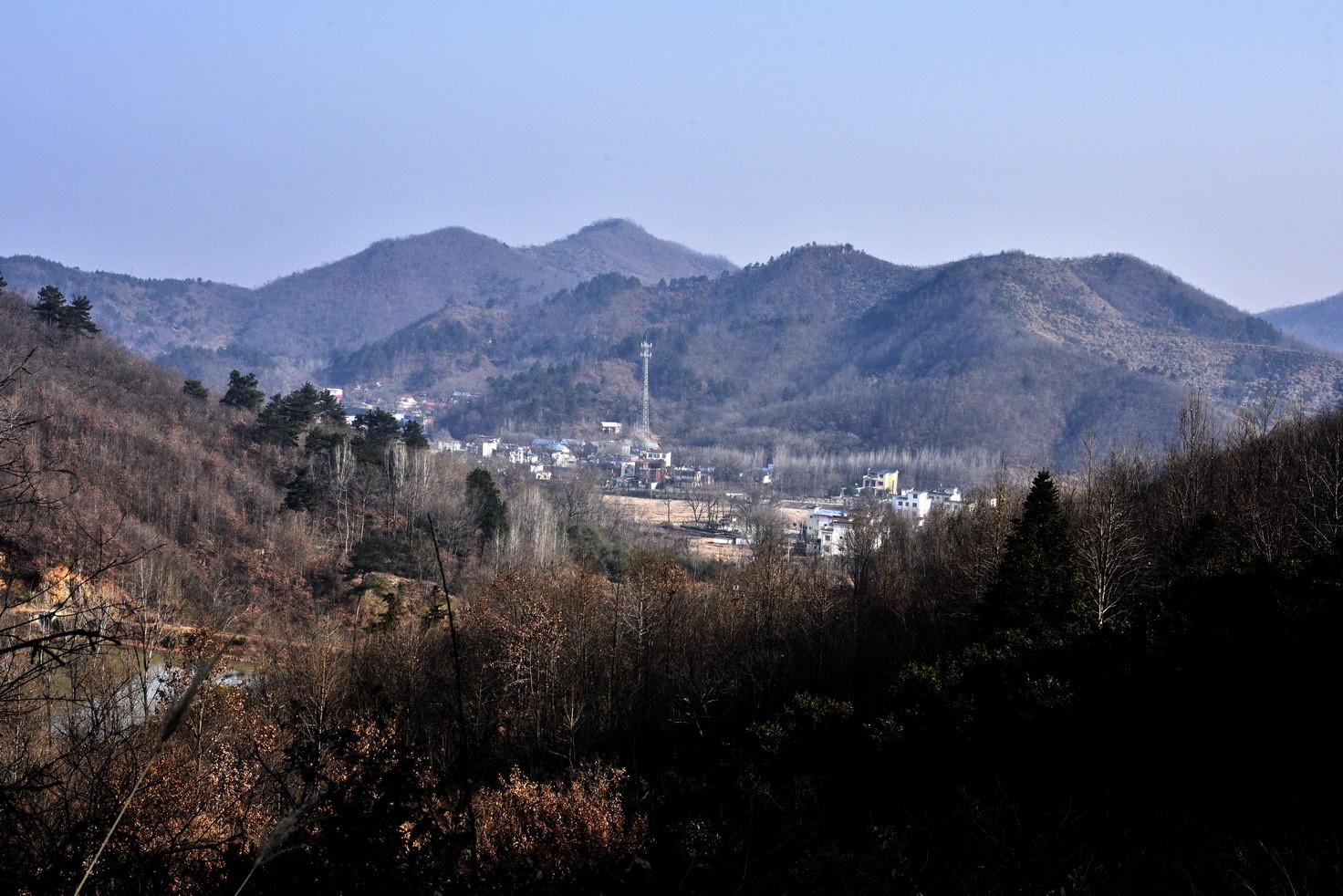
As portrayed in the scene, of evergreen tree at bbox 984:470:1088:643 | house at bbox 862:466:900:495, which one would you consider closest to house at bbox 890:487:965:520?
house at bbox 862:466:900:495

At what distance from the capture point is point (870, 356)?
13025 cm

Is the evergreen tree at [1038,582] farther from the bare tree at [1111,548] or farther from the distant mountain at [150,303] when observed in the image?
the distant mountain at [150,303]

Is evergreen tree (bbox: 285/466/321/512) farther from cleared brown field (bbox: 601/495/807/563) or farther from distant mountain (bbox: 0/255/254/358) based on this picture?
distant mountain (bbox: 0/255/254/358)

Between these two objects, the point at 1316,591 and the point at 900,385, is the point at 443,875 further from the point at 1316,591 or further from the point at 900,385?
the point at 900,385

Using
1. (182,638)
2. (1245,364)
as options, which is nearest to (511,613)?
(182,638)

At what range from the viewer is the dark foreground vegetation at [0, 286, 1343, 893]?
170 inches

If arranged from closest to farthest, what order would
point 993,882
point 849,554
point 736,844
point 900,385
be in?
1. point 993,882
2. point 736,844
3. point 849,554
4. point 900,385

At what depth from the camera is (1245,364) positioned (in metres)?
94.0

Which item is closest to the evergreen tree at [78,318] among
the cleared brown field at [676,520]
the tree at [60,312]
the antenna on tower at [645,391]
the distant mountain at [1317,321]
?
the tree at [60,312]

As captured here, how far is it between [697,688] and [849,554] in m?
17.2

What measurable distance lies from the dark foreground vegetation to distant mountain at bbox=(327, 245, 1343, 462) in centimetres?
5449

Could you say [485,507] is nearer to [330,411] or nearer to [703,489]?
[330,411]

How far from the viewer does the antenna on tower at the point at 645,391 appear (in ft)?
366

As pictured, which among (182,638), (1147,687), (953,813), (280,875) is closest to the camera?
(280,875)
